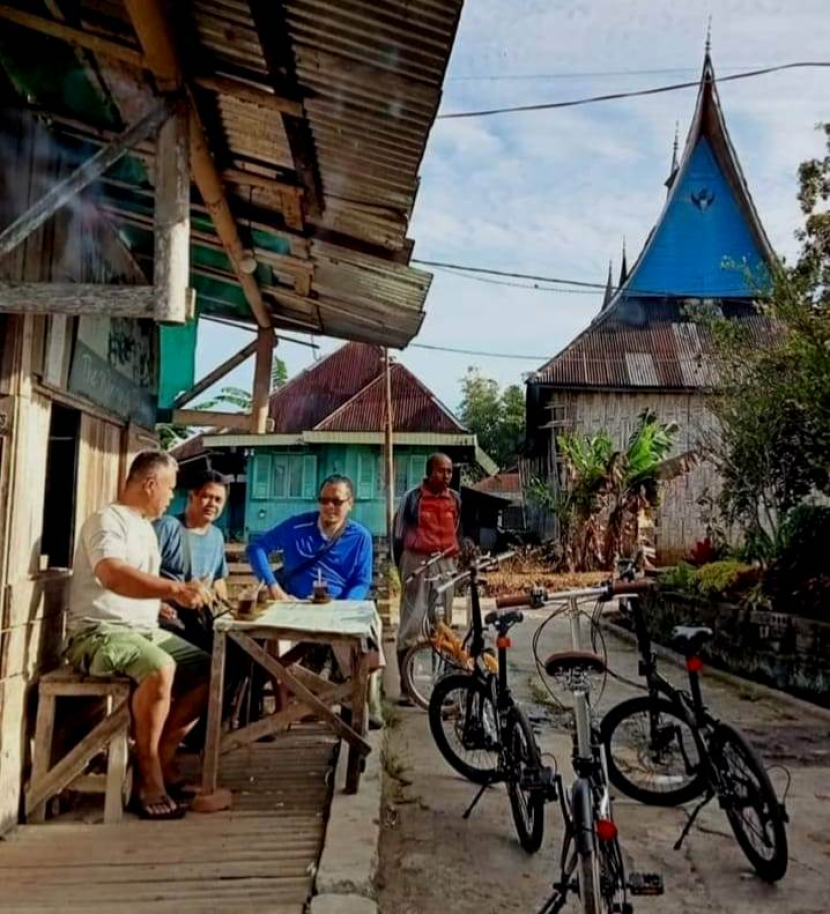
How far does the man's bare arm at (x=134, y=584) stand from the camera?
3826 mm

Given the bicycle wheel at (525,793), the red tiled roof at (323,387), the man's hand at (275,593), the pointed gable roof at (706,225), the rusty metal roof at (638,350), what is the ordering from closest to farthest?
1. the bicycle wheel at (525,793)
2. the man's hand at (275,593)
3. the rusty metal roof at (638,350)
4. the pointed gable roof at (706,225)
5. the red tiled roof at (323,387)

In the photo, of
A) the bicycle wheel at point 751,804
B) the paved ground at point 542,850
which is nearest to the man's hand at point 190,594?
the paved ground at point 542,850

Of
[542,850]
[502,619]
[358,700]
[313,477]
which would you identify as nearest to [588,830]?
→ [542,850]

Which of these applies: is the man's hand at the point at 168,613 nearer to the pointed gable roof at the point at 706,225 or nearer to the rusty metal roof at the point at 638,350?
the rusty metal roof at the point at 638,350

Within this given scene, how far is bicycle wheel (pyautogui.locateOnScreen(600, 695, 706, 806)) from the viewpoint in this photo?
Answer: 4.35m

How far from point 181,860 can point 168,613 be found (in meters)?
1.73

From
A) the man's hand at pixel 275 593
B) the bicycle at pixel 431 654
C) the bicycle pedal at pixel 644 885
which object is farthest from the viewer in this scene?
the bicycle at pixel 431 654

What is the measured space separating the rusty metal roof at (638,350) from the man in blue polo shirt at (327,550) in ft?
52.7

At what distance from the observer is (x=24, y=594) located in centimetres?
390

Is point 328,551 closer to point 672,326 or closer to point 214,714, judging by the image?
point 214,714

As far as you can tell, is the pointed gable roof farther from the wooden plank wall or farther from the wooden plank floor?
the wooden plank floor

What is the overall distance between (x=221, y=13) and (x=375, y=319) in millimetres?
2937

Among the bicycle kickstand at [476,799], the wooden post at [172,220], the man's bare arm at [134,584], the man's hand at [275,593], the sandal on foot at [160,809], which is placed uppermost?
the wooden post at [172,220]

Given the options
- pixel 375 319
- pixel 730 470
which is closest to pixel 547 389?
pixel 730 470
